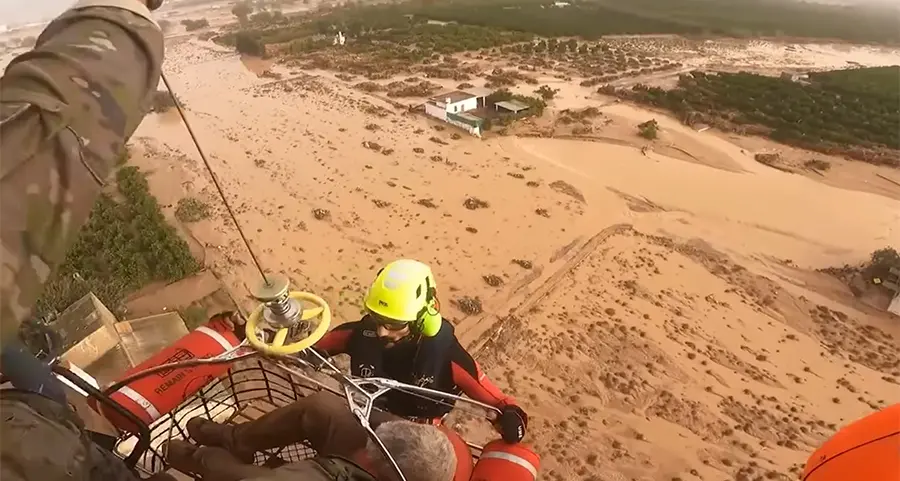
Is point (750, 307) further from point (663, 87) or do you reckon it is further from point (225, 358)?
point (663, 87)

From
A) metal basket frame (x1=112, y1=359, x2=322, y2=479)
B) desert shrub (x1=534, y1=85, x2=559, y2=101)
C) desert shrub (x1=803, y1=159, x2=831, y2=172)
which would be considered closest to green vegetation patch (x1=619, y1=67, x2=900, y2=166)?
desert shrub (x1=803, y1=159, x2=831, y2=172)

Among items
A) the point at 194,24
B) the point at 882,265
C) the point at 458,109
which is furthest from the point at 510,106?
the point at 194,24

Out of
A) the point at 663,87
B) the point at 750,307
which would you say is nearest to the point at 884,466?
the point at 750,307

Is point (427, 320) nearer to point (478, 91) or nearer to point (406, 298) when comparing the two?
point (406, 298)

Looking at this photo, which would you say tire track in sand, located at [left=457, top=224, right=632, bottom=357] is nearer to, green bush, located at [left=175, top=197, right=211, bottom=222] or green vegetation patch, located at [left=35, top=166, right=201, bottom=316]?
green vegetation patch, located at [left=35, top=166, right=201, bottom=316]

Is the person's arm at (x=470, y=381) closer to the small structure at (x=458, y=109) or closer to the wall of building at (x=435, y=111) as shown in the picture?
the small structure at (x=458, y=109)
